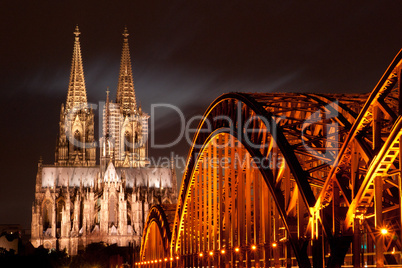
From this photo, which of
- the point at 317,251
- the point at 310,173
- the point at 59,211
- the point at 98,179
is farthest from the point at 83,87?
the point at 317,251

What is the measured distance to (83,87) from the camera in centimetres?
18262

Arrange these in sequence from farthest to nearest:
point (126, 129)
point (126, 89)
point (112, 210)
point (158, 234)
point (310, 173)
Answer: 1. point (126, 89)
2. point (126, 129)
3. point (112, 210)
4. point (158, 234)
5. point (310, 173)

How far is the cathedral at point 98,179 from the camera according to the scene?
14238cm

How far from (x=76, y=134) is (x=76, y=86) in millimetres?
12309

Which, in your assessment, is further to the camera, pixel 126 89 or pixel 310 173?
pixel 126 89

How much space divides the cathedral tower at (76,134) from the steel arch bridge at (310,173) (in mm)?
135679

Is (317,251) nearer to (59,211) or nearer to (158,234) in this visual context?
(158,234)

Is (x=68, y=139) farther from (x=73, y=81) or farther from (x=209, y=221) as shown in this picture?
(x=209, y=221)

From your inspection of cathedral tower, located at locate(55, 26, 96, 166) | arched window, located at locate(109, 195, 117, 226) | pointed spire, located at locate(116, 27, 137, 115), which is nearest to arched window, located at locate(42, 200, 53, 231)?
arched window, located at locate(109, 195, 117, 226)

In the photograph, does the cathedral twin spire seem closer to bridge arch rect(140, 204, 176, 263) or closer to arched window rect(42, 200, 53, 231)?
arched window rect(42, 200, 53, 231)

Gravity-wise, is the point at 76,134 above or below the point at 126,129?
below

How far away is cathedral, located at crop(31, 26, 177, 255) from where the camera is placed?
14238 cm

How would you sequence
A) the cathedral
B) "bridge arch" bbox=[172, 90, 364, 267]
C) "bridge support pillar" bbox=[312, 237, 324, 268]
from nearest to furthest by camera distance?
"bridge support pillar" bbox=[312, 237, 324, 268]
"bridge arch" bbox=[172, 90, 364, 267]
the cathedral

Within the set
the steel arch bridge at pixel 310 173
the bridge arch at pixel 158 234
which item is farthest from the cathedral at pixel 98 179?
the steel arch bridge at pixel 310 173
